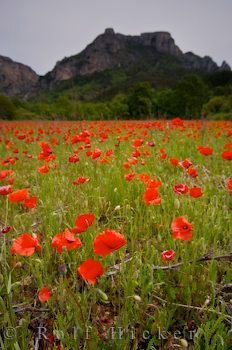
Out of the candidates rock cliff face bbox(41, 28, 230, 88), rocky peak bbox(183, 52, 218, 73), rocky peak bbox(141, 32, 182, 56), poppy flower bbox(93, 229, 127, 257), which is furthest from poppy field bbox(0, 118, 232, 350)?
rocky peak bbox(183, 52, 218, 73)

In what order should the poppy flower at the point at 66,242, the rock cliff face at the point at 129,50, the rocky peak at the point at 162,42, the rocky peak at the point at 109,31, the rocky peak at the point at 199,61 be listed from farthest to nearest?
the rocky peak at the point at 109,31
the rocky peak at the point at 199,61
the rocky peak at the point at 162,42
the rock cliff face at the point at 129,50
the poppy flower at the point at 66,242

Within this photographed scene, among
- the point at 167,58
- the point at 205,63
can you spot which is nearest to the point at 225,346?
the point at 167,58

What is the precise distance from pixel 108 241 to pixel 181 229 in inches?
18.2

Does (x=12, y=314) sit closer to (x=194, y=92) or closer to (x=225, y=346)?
(x=225, y=346)

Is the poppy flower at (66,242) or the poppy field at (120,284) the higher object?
the poppy flower at (66,242)

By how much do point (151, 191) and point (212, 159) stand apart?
2710mm

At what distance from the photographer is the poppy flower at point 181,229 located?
58.4 inches

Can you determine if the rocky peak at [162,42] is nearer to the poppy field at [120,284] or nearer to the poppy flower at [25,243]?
the poppy field at [120,284]

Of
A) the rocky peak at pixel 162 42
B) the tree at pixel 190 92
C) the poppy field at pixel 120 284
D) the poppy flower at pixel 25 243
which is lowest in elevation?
the poppy field at pixel 120 284

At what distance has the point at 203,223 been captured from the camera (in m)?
2.12

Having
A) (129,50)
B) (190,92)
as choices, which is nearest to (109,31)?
(129,50)

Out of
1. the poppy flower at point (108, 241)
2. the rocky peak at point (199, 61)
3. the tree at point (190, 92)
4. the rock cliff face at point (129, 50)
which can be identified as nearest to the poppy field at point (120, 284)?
the poppy flower at point (108, 241)

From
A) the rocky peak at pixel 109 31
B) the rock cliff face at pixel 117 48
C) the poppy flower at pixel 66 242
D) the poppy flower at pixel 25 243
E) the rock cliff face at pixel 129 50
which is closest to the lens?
the poppy flower at pixel 66 242

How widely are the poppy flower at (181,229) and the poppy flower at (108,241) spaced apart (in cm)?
38
